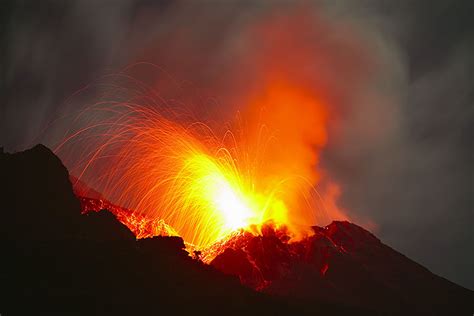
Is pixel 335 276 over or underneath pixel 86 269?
over

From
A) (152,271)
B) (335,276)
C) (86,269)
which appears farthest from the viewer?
(335,276)

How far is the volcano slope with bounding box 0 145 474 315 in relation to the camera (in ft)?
204

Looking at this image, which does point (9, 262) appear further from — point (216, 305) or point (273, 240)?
point (273, 240)

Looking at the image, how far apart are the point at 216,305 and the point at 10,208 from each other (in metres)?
49.3

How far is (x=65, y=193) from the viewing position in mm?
106875

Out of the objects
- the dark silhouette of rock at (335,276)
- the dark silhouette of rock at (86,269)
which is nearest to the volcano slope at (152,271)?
the dark silhouette of rock at (86,269)

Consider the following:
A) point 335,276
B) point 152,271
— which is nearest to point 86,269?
point 152,271

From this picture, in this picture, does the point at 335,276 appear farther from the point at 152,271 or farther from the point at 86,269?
the point at 86,269

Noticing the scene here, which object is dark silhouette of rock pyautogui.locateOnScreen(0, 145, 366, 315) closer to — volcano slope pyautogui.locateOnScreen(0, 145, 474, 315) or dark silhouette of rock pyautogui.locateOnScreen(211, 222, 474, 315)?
volcano slope pyautogui.locateOnScreen(0, 145, 474, 315)

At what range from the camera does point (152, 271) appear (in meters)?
74.7

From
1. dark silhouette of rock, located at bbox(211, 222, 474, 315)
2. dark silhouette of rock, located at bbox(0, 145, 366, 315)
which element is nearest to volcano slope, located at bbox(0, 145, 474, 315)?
dark silhouette of rock, located at bbox(0, 145, 366, 315)

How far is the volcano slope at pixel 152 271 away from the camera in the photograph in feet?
204

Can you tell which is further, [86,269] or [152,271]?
[152,271]

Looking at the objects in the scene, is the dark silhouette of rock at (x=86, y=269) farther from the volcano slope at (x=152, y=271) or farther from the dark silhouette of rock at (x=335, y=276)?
the dark silhouette of rock at (x=335, y=276)
